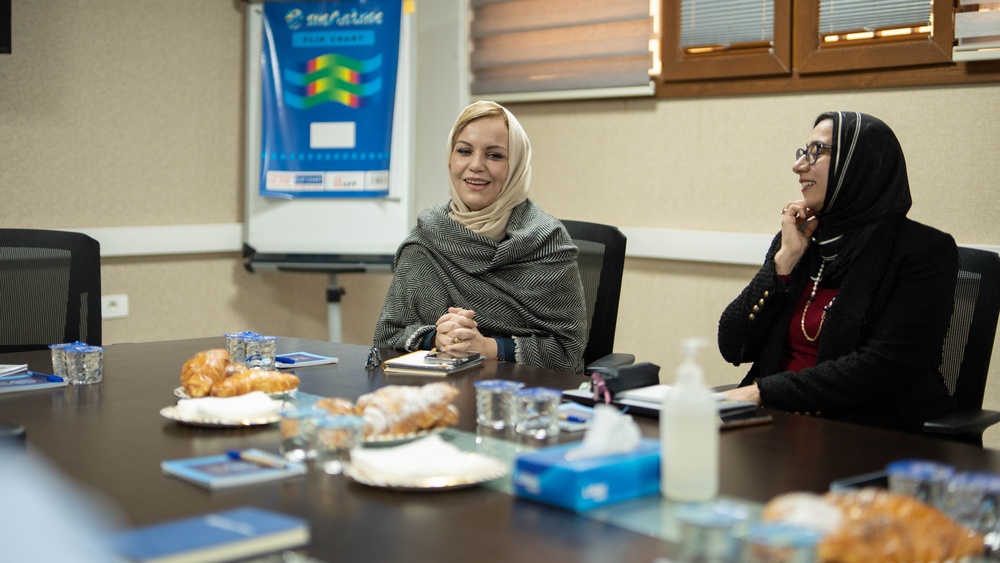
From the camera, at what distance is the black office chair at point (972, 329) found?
2.19 m

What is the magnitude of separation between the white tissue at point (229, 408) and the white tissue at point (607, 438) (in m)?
0.58

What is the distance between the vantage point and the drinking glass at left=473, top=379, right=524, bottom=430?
59.2 inches

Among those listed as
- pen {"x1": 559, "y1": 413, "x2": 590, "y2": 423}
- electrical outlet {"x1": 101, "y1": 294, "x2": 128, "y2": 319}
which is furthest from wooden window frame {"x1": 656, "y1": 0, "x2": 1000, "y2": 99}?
electrical outlet {"x1": 101, "y1": 294, "x2": 128, "y2": 319}

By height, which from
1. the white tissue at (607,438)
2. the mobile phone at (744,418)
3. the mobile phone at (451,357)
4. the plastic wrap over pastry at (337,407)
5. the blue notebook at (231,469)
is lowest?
the blue notebook at (231,469)

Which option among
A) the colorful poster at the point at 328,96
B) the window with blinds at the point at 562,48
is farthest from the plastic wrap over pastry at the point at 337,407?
the colorful poster at the point at 328,96

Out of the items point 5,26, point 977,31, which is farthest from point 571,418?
point 5,26

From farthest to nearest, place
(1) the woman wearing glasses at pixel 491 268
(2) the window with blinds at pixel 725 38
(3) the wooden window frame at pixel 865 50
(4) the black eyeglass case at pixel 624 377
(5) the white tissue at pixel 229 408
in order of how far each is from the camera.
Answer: (2) the window with blinds at pixel 725 38 < (3) the wooden window frame at pixel 865 50 < (1) the woman wearing glasses at pixel 491 268 < (4) the black eyeglass case at pixel 624 377 < (5) the white tissue at pixel 229 408

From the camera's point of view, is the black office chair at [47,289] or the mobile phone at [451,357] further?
the black office chair at [47,289]

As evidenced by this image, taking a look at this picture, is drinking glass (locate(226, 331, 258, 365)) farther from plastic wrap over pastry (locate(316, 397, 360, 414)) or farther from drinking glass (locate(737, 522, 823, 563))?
drinking glass (locate(737, 522, 823, 563))

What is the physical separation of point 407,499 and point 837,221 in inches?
58.6

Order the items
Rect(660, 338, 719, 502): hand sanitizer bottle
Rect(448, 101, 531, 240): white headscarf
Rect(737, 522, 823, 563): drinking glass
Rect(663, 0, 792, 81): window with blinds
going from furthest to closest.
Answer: Rect(663, 0, 792, 81): window with blinds, Rect(448, 101, 531, 240): white headscarf, Rect(660, 338, 719, 502): hand sanitizer bottle, Rect(737, 522, 823, 563): drinking glass

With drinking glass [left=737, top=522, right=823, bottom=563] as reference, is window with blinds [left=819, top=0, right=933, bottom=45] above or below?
above

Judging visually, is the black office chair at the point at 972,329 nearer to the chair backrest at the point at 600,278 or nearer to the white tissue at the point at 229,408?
the chair backrest at the point at 600,278

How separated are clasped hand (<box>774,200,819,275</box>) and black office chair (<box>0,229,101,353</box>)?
5.57 feet
